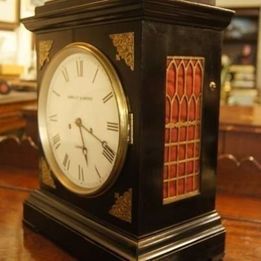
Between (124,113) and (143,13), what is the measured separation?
13 cm

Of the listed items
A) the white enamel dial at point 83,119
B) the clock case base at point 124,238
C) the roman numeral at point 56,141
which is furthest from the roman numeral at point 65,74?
the clock case base at point 124,238

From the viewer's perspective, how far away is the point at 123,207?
24.1 inches

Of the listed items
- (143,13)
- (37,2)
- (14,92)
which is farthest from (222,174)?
(37,2)

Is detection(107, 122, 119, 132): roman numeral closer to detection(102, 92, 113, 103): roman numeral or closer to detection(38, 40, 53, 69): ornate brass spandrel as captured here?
detection(102, 92, 113, 103): roman numeral

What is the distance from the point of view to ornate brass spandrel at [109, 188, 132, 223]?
604 millimetres

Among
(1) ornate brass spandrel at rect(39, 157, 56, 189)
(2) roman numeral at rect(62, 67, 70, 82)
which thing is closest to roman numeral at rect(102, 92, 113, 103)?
(2) roman numeral at rect(62, 67, 70, 82)

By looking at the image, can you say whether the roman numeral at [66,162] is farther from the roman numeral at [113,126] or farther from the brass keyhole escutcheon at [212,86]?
the brass keyhole escutcheon at [212,86]

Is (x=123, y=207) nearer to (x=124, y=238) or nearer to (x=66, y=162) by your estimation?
(x=124, y=238)

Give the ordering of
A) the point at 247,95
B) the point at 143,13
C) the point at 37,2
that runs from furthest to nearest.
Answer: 1. the point at 247,95
2. the point at 37,2
3. the point at 143,13

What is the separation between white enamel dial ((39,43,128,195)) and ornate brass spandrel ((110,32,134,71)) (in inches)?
1.1

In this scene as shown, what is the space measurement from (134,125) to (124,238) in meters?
0.16

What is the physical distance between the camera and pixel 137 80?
1.86 ft

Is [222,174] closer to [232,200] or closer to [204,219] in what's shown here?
[232,200]

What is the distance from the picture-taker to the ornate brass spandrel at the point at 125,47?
1.88 feet
